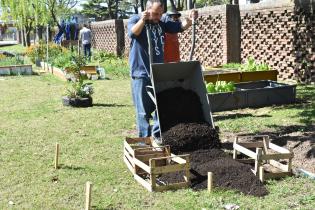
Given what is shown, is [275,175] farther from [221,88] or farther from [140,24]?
[221,88]

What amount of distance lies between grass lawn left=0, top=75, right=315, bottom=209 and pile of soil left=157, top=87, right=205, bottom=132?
84 centimetres

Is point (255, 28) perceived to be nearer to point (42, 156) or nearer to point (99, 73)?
point (99, 73)

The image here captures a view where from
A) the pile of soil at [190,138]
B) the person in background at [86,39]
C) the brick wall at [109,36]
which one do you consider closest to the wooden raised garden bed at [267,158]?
the pile of soil at [190,138]

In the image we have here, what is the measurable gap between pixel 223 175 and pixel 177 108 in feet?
4.85

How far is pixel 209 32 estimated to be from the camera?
17531 mm

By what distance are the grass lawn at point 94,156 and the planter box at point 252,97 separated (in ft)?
0.74

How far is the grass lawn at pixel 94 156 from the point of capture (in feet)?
16.5

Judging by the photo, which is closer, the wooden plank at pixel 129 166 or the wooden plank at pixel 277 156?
the wooden plank at pixel 277 156

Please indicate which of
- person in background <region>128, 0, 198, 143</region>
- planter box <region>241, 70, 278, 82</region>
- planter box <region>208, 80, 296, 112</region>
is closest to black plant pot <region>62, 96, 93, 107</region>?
planter box <region>208, 80, 296, 112</region>

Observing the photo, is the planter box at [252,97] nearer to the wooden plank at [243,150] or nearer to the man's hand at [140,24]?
the wooden plank at [243,150]

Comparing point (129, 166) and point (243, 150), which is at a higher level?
point (243, 150)

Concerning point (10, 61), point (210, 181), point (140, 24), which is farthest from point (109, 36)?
point (210, 181)

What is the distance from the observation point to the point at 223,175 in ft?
17.8

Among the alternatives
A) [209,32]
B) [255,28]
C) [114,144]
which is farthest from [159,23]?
[209,32]
